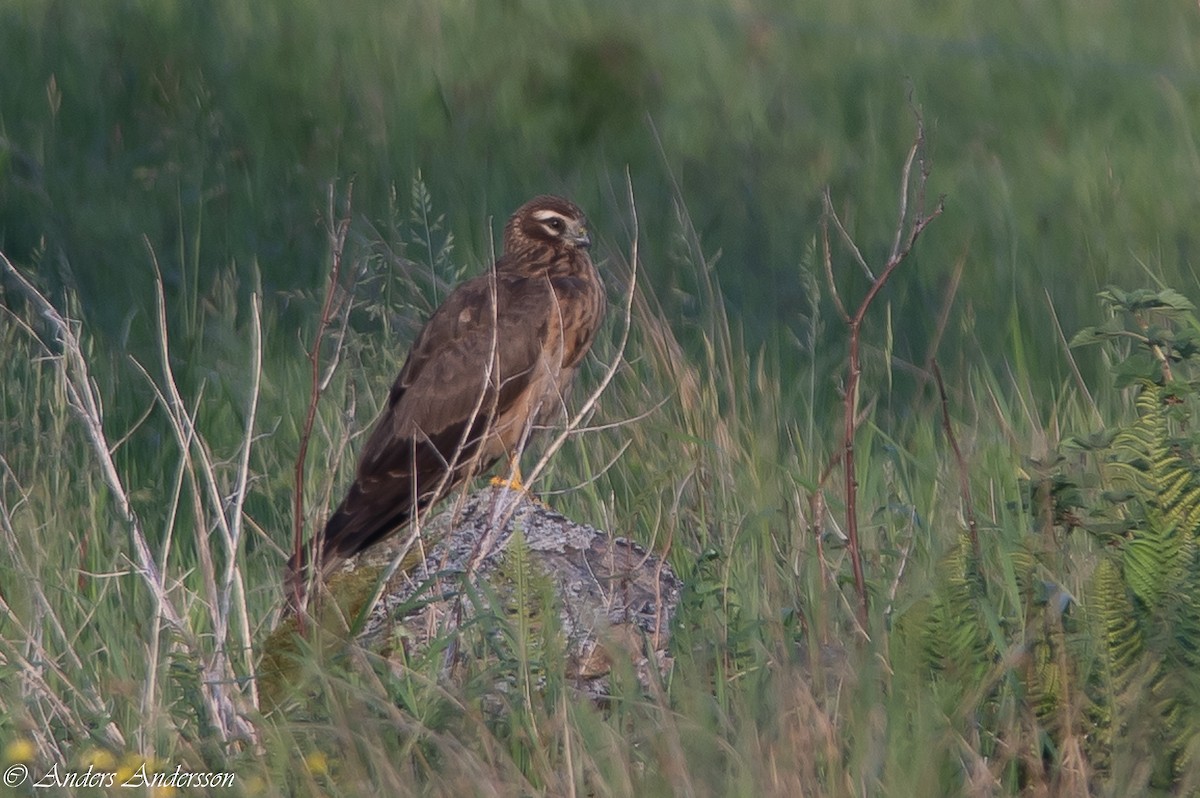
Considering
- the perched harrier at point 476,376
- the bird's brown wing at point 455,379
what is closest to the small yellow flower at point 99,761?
the perched harrier at point 476,376

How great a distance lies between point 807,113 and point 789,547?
6.62 metres

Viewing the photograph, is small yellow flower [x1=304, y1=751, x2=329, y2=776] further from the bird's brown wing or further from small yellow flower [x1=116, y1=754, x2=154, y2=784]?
the bird's brown wing

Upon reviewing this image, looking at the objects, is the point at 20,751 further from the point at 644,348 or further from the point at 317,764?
the point at 644,348

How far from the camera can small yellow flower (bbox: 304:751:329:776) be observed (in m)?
3.61

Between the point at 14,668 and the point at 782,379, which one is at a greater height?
the point at 14,668

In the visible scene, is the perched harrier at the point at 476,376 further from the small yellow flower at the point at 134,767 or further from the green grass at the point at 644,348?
the small yellow flower at the point at 134,767

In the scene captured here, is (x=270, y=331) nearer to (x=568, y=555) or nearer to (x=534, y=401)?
(x=534, y=401)

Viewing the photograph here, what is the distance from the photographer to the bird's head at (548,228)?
270 inches

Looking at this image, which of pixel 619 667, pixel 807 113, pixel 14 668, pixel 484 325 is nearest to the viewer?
pixel 619 667

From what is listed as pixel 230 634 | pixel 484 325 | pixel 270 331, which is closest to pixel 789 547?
pixel 230 634

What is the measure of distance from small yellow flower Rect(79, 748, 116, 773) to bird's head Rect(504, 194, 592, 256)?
3433 millimetres

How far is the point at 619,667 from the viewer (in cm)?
375

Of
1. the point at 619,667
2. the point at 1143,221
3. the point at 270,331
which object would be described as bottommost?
the point at 1143,221

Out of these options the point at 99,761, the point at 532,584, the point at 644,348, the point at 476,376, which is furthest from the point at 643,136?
the point at 99,761
